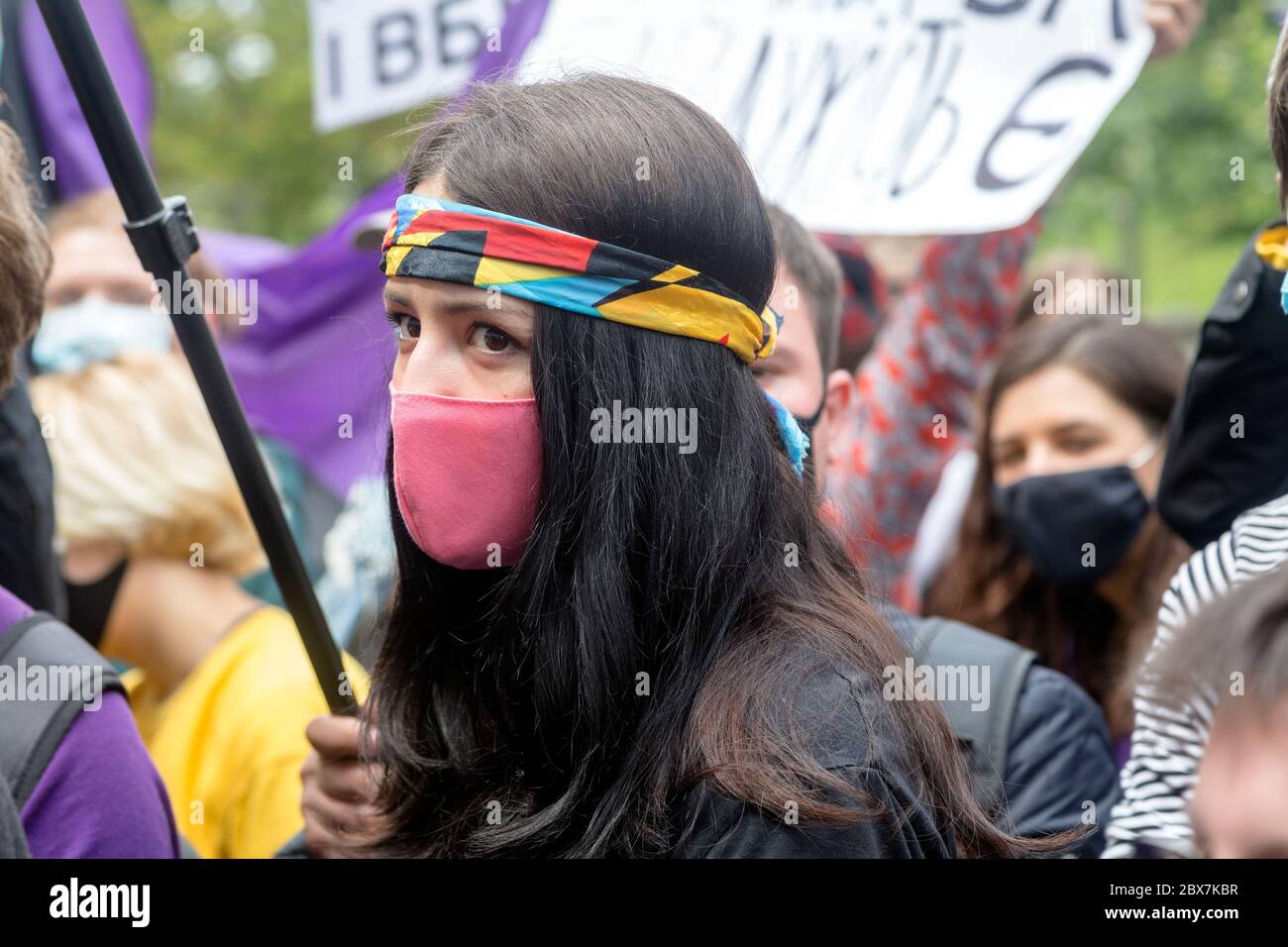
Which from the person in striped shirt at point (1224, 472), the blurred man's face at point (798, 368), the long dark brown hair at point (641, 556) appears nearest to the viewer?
the long dark brown hair at point (641, 556)

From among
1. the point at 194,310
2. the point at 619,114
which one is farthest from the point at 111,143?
the point at 619,114

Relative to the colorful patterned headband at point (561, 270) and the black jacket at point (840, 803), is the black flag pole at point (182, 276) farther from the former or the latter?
the black jacket at point (840, 803)

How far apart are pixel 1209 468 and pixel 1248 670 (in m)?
1.46

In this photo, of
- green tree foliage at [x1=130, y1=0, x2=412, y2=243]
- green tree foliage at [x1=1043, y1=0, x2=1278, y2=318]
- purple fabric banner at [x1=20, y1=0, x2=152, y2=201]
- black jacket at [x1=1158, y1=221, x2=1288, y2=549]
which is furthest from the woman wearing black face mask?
green tree foliage at [x1=130, y1=0, x2=412, y2=243]

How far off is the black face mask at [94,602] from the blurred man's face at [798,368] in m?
1.69

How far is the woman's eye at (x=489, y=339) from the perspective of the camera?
1901 mm

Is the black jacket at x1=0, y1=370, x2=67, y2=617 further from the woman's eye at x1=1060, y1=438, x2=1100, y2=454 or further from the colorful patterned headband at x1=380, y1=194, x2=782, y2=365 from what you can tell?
the woman's eye at x1=1060, y1=438, x2=1100, y2=454

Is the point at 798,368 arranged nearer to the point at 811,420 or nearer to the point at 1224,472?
the point at 811,420

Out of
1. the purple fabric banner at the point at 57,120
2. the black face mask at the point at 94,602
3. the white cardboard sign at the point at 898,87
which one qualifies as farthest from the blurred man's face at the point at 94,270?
the white cardboard sign at the point at 898,87

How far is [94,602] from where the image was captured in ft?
11.3

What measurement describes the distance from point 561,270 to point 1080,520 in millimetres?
2116

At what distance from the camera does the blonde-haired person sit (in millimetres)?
3330

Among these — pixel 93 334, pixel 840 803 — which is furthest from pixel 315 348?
pixel 840 803

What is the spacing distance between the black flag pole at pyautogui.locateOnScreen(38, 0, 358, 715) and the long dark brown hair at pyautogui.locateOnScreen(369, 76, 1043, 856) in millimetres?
498
